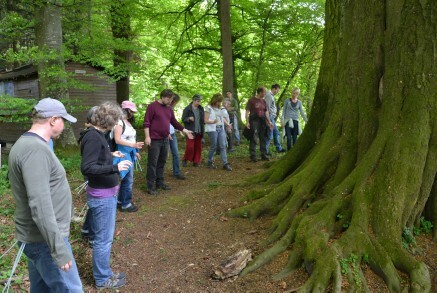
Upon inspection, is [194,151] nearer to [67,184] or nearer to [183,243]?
[183,243]

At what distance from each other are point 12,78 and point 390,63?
18.1 meters

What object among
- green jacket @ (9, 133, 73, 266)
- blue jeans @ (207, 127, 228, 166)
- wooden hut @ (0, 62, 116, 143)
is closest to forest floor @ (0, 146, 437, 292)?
green jacket @ (9, 133, 73, 266)

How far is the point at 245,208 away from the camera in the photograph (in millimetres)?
5191

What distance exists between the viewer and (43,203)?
239 centimetres

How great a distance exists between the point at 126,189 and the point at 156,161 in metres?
1.23

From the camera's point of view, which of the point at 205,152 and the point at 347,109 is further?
the point at 205,152

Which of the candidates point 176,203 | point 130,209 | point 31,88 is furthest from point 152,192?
point 31,88

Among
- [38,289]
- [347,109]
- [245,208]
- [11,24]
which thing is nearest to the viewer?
[38,289]

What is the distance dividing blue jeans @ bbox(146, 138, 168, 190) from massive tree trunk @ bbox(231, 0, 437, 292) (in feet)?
8.96

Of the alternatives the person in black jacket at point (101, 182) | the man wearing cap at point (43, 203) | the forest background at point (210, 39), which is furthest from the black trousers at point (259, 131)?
the man wearing cap at point (43, 203)

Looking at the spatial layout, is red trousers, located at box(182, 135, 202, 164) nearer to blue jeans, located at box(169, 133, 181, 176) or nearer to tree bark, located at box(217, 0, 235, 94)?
blue jeans, located at box(169, 133, 181, 176)

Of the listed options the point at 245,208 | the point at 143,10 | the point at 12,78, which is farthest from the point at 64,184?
the point at 12,78

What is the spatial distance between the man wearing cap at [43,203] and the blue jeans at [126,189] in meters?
3.30

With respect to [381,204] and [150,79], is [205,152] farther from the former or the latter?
[381,204]
